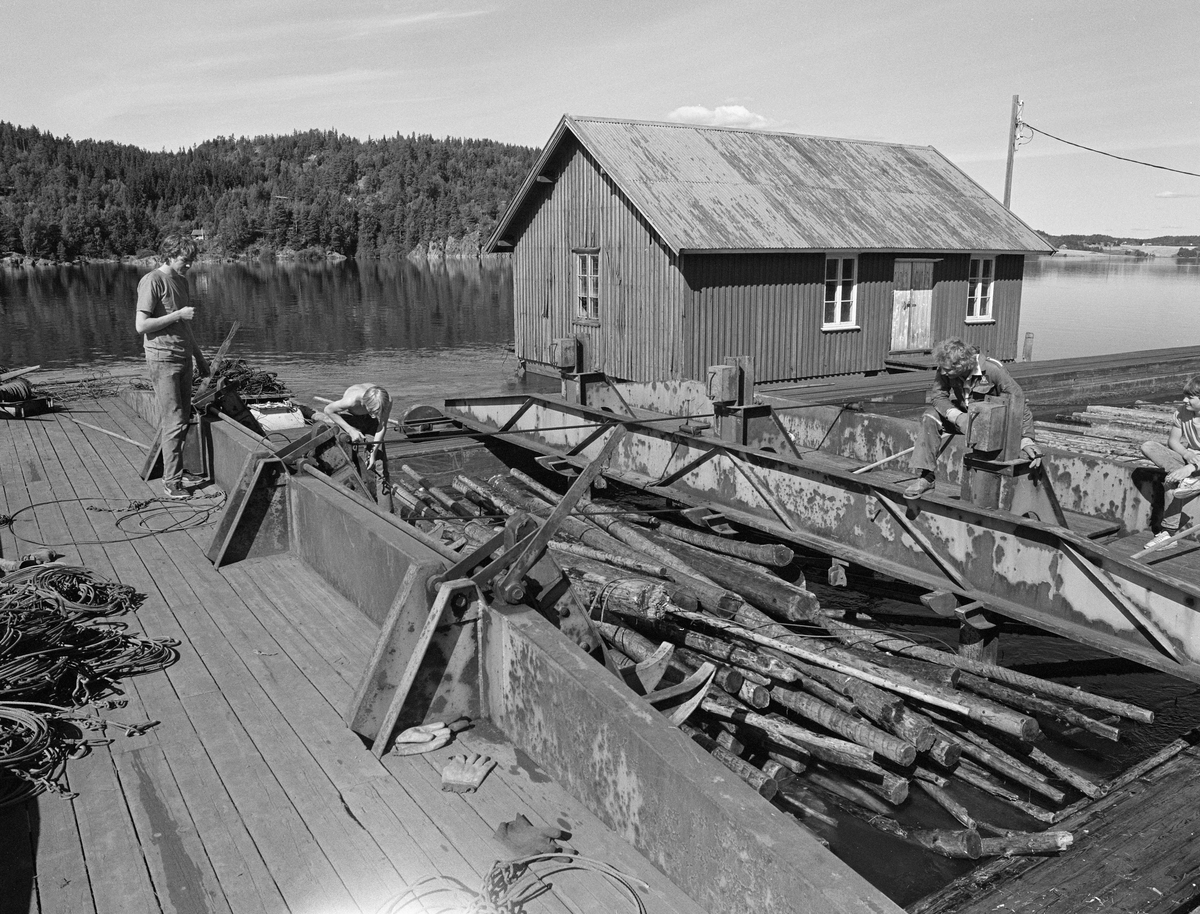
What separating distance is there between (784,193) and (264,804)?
21.2 metres

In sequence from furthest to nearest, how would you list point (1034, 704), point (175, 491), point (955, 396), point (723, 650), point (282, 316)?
point (282, 316) < point (955, 396) < point (175, 491) < point (723, 650) < point (1034, 704)

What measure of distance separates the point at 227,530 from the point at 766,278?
16.7m

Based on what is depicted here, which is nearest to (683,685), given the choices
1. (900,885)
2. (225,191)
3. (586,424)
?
(900,885)

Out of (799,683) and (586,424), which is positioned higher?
(586,424)

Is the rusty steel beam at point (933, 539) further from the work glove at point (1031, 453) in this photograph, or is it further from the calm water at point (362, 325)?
the calm water at point (362, 325)

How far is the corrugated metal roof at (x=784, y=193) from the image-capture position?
68.7 feet

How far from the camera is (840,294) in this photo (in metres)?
23.2

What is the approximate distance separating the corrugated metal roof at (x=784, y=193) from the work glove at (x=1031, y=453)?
40.1 ft

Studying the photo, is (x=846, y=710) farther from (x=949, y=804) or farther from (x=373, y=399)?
(x=373, y=399)

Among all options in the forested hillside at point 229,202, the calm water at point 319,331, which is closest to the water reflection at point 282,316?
the calm water at point 319,331

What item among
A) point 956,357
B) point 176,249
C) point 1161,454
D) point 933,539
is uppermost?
point 176,249

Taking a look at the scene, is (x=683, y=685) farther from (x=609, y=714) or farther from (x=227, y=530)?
(x=227, y=530)

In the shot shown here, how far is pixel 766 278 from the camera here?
2162cm

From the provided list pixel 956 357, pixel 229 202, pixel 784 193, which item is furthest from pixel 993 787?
pixel 229 202
